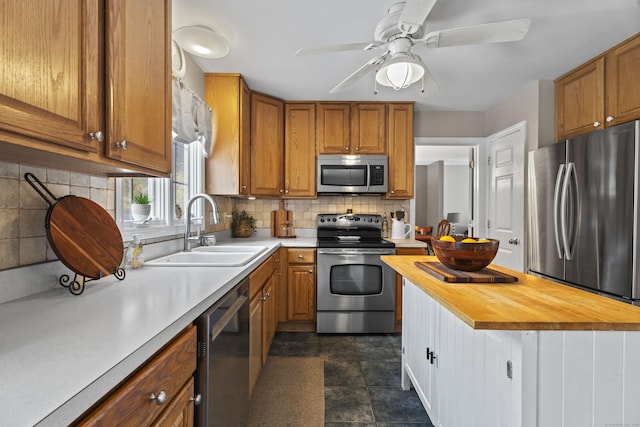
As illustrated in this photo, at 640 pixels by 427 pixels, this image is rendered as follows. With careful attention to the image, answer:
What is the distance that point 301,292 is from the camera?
9.45 feet

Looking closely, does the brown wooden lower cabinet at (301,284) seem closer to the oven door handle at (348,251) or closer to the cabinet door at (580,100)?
Result: the oven door handle at (348,251)

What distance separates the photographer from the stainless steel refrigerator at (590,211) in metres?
1.81

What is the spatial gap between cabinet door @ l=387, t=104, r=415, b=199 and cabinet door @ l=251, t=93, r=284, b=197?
1196mm

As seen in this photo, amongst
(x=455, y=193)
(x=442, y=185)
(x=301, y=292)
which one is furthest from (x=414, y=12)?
(x=455, y=193)

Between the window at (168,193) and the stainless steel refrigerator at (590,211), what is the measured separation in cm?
284

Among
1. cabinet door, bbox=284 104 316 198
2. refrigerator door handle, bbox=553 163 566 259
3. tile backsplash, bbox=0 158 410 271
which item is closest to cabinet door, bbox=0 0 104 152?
tile backsplash, bbox=0 158 410 271

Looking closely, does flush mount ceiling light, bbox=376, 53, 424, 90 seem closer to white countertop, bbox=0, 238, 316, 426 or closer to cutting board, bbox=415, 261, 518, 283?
cutting board, bbox=415, 261, 518, 283

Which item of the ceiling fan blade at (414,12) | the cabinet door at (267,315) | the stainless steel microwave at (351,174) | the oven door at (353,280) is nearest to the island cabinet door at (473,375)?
the cabinet door at (267,315)

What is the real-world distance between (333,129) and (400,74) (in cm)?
149

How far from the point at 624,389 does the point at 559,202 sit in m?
1.89

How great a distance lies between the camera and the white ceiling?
5.61 feet

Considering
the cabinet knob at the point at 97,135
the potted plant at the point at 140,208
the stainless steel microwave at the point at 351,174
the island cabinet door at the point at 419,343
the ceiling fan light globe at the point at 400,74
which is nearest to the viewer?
the cabinet knob at the point at 97,135

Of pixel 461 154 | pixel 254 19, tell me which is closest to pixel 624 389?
pixel 254 19

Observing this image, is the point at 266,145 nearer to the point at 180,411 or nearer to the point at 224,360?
the point at 224,360
